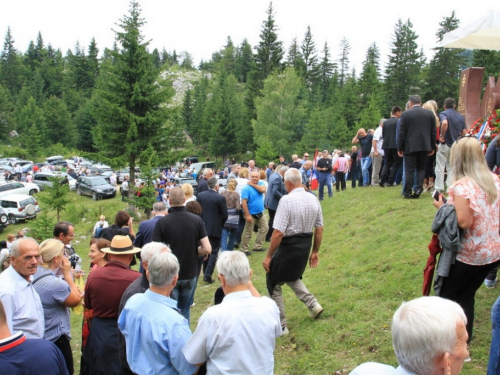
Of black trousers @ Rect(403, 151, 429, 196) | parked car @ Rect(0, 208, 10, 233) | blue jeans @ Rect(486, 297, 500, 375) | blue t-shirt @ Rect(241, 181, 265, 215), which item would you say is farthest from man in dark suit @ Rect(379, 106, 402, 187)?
parked car @ Rect(0, 208, 10, 233)

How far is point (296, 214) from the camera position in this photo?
464 cm

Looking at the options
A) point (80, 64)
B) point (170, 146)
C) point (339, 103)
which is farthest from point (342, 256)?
point (80, 64)

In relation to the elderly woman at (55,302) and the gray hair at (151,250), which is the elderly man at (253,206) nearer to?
the elderly woman at (55,302)

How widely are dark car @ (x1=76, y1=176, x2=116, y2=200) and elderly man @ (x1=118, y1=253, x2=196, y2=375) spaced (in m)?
28.2

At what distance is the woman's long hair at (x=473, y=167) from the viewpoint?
3307 millimetres

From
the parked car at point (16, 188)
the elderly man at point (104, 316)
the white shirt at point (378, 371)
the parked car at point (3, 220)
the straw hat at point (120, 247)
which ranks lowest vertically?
the parked car at point (3, 220)

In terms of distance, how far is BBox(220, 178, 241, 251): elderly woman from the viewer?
8.71 m

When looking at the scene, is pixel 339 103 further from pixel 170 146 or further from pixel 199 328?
pixel 199 328

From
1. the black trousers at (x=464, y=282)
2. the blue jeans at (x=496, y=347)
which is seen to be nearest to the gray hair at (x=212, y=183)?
the black trousers at (x=464, y=282)

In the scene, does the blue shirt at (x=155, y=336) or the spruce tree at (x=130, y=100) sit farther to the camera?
the spruce tree at (x=130, y=100)

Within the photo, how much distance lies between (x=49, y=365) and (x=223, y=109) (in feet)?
179

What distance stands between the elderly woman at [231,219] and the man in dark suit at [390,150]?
153 inches

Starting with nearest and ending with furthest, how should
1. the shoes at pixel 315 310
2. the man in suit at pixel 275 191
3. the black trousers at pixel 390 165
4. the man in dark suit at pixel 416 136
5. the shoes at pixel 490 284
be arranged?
1. the shoes at pixel 490 284
2. the shoes at pixel 315 310
3. the man in dark suit at pixel 416 136
4. the man in suit at pixel 275 191
5. the black trousers at pixel 390 165

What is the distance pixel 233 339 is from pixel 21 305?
184cm
